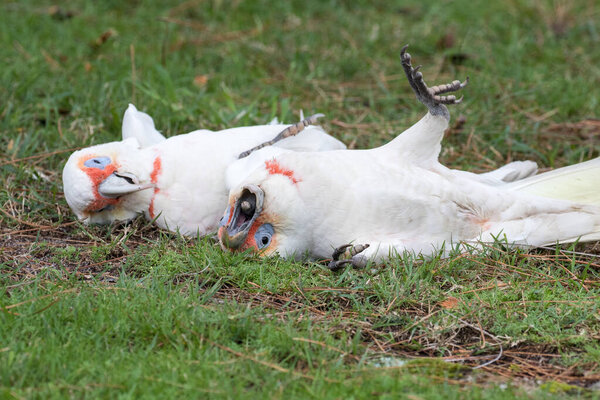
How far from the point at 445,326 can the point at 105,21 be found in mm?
5014

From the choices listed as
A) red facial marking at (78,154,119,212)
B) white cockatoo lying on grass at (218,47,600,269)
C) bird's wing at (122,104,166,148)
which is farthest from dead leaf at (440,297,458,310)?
bird's wing at (122,104,166,148)

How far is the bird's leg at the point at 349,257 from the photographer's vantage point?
357 centimetres

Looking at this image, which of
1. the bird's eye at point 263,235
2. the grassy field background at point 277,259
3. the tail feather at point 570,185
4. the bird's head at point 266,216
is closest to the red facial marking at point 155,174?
the grassy field background at point 277,259

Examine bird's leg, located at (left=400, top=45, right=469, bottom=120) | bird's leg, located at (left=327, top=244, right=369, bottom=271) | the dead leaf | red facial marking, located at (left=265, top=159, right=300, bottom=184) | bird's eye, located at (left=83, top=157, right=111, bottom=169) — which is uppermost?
bird's leg, located at (left=400, top=45, right=469, bottom=120)

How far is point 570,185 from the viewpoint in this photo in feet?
13.2

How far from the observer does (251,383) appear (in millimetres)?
2732

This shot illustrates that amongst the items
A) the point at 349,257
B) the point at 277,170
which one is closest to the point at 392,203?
the point at 349,257

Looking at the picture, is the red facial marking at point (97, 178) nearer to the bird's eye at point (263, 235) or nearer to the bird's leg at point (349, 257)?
the bird's eye at point (263, 235)

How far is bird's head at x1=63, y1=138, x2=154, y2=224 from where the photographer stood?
156 inches

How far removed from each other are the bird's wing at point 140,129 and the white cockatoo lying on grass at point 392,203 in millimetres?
768

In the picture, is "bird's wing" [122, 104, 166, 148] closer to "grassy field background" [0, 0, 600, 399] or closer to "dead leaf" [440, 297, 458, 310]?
"grassy field background" [0, 0, 600, 399]

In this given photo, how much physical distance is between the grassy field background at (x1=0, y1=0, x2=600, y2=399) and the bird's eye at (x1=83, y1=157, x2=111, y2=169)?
0.35 meters

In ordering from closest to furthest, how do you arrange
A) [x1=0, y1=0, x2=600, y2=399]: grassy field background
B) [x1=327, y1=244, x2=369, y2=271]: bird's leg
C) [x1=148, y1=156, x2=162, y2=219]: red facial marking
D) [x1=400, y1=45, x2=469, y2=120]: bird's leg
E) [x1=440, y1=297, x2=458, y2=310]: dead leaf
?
1. [x1=0, y1=0, x2=600, y2=399]: grassy field background
2. [x1=440, y1=297, x2=458, y2=310]: dead leaf
3. [x1=327, y1=244, x2=369, y2=271]: bird's leg
4. [x1=400, y1=45, x2=469, y2=120]: bird's leg
5. [x1=148, y1=156, x2=162, y2=219]: red facial marking

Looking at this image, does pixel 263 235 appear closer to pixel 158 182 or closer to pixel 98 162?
pixel 158 182
